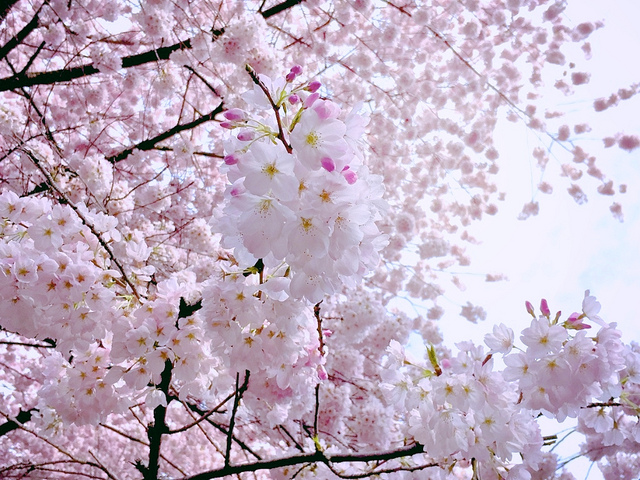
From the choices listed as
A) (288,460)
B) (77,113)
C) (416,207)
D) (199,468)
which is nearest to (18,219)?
(288,460)

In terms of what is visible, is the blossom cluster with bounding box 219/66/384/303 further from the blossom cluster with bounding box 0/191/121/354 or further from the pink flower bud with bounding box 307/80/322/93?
the blossom cluster with bounding box 0/191/121/354

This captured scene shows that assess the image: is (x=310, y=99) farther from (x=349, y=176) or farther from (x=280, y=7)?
(x=280, y=7)

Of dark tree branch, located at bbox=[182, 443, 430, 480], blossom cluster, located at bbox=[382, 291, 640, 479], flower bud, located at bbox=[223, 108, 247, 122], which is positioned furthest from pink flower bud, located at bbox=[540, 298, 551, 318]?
flower bud, located at bbox=[223, 108, 247, 122]

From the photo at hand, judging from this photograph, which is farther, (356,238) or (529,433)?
(529,433)

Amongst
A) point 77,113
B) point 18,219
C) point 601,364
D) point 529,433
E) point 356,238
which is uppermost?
point 77,113

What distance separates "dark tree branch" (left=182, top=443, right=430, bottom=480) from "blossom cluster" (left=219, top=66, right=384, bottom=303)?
851mm

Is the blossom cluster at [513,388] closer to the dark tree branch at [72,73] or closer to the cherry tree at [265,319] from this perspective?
the cherry tree at [265,319]

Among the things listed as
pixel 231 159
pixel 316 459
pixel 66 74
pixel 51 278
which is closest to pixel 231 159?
pixel 231 159

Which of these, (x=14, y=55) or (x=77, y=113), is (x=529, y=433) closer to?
(x=77, y=113)

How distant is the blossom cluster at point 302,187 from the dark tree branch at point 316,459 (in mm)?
851

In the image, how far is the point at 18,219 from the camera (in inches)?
78.4

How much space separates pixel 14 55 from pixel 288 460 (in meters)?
6.50

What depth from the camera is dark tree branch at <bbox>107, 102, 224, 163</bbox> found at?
514 cm

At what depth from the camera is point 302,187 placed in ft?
4.08
